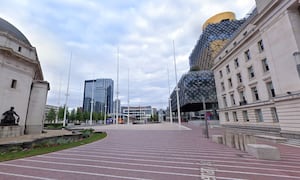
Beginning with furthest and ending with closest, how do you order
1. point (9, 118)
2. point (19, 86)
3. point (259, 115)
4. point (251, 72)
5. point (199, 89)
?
point (199, 89) < point (251, 72) < point (259, 115) < point (19, 86) < point (9, 118)

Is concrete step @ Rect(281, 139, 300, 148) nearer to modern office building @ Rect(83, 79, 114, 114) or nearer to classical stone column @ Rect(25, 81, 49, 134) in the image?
classical stone column @ Rect(25, 81, 49, 134)

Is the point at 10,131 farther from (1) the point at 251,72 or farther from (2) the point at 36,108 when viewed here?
(1) the point at 251,72

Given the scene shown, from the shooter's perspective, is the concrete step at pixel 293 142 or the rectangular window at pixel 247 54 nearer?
the concrete step at pixel 293 142

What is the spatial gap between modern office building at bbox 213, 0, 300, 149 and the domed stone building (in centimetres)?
2513

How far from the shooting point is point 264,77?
19.8m

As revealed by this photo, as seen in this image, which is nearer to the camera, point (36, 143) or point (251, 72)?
point (36, 143)

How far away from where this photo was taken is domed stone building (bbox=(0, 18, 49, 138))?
56.6 feet

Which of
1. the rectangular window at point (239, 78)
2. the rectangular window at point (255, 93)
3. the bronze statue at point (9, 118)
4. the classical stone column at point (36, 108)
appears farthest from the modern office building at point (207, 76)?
the bronze statue at point (9, 118)

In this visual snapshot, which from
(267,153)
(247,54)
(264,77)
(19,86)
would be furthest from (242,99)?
(19,86)

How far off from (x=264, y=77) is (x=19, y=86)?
34390 millimetres

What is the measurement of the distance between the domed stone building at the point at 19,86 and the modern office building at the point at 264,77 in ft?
82.4

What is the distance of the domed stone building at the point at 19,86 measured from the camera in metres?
17.3

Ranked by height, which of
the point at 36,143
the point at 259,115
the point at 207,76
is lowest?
the point at 36,143

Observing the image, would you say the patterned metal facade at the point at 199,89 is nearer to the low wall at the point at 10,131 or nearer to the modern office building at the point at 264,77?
the modern office building at the point at 264,77
